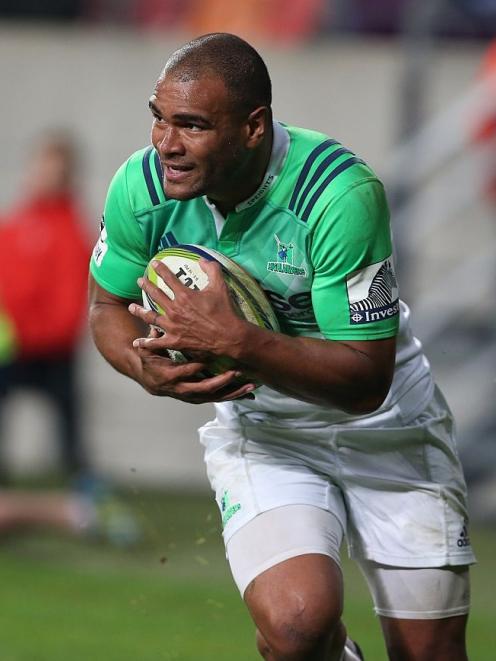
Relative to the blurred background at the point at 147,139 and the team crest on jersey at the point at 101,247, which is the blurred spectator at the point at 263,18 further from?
the team crest on jersey at the point at 101,247

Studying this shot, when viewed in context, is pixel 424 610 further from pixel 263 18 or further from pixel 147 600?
pixel 263 18

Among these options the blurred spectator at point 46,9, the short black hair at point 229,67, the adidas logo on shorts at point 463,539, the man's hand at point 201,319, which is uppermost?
the short black hair at point 229,67

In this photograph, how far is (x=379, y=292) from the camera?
4703mm

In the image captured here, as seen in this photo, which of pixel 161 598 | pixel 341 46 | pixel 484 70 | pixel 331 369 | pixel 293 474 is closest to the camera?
pixel 331 369

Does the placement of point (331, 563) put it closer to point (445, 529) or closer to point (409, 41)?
point (445, 529)

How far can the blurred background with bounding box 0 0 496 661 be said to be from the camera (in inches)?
428

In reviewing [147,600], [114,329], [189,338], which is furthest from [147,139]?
[189,338]

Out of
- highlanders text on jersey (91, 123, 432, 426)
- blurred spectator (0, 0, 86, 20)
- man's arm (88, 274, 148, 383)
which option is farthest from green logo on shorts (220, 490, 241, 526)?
blurred spectator (0, 0, 86, 20)

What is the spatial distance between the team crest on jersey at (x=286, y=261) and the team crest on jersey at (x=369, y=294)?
0.60ft

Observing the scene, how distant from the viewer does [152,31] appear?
534 inches

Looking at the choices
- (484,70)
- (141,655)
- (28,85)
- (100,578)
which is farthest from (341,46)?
(141,655)

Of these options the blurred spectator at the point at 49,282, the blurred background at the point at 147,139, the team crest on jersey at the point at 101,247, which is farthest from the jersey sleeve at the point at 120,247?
the blurred spectator at the point at 49,282

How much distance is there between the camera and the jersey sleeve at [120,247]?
16.2ft

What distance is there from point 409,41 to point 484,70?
31.9 inches
